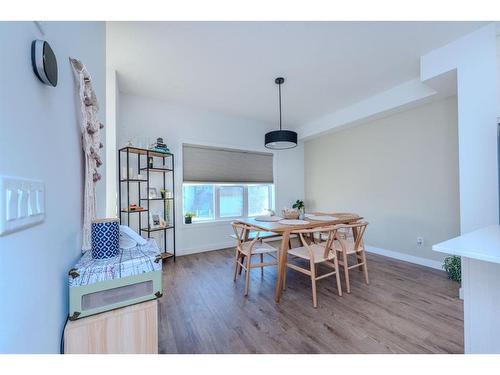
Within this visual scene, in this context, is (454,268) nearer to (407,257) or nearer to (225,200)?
(407,257)

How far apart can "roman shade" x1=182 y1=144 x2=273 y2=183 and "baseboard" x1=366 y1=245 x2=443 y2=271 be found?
2.29 m

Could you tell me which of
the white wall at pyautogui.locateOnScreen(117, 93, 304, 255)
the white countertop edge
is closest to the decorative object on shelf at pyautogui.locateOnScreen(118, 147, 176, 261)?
the white wall at pyautogui.locateOnScreen(117, 93, 304, 255)

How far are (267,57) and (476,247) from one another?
2.36 meters

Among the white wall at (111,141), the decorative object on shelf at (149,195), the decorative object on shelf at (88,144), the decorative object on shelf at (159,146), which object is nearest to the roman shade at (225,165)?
the decorative object on shelf at (149,195)

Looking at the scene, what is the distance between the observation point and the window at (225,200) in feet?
12.7

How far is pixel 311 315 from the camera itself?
1915 mm

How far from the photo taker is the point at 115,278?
900 millimetres

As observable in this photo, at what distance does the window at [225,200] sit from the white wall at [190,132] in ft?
0.59

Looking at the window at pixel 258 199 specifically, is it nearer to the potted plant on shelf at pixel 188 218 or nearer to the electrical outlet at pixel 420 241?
the potted plant on shelf at pixel 188 218

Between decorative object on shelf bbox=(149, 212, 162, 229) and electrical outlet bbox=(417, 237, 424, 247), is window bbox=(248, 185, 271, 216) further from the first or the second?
electrical outlet bbox=(417, 237, 424, 247)

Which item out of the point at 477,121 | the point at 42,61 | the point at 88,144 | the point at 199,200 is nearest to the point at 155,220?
the point at 199,200

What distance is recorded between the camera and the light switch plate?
45 centimetres

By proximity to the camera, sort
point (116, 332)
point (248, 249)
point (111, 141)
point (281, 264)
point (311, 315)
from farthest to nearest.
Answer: point (111, 141) < point (248, 249) < point (281, 264) < point (311, 315) < point (116, 332)
